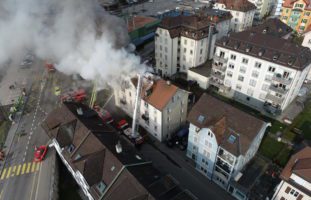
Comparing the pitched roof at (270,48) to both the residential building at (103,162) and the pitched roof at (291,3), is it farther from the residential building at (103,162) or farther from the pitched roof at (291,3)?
the pitched roof at (291,3)

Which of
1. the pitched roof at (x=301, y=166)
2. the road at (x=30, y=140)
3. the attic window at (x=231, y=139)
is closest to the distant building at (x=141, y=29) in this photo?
the road at (x=30, y=140)

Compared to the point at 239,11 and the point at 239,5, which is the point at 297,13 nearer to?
the point at 239,5

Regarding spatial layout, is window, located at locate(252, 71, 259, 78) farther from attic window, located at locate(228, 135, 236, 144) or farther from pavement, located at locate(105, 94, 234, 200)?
pavement, located at locate(105, 94, 234, 200)

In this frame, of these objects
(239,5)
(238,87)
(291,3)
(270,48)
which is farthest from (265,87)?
(291,3)

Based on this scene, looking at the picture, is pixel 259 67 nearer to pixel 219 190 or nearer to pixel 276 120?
pixel 276 120

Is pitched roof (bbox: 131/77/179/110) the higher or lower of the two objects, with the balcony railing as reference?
higher

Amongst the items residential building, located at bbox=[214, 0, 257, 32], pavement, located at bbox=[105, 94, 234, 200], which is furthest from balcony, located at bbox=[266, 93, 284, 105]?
residential building, located at bbox=[214, 0, 257, 32]

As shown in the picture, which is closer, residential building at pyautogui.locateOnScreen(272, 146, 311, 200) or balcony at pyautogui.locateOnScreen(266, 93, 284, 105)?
residential building at pyautogui.locateOnScreen(272, 146, 311, 200)
